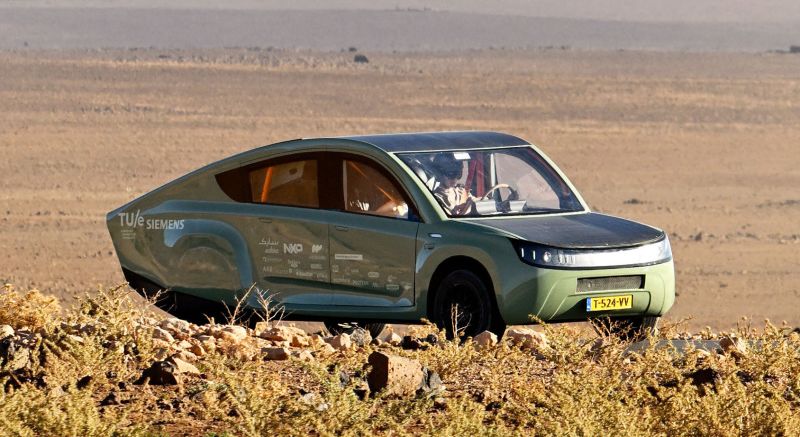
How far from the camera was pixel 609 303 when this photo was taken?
1071cm

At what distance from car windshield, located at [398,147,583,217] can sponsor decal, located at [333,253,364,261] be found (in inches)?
23.9

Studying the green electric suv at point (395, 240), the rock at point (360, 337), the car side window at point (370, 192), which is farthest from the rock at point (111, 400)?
the car side window at point (370, 192)

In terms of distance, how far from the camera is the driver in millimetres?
11242

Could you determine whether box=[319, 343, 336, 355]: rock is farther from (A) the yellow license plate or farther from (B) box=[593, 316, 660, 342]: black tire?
(B) box=[593, 316, 660, 342]: black tire

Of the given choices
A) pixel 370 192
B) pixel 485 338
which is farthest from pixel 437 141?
pixel 485 338

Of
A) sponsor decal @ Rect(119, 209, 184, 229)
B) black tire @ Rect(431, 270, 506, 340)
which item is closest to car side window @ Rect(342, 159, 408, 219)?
black tire @ Rect(431, 270, 506, 340)

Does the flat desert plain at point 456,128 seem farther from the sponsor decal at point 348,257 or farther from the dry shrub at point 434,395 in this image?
the dry shrub at point 434,395

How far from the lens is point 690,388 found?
8102mm

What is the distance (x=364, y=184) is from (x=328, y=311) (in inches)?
33.3

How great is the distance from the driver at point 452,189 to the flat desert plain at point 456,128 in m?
13.2

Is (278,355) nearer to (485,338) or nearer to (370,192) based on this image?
(485,338)

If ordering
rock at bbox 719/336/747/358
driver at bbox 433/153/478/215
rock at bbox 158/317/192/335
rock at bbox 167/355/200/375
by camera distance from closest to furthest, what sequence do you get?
rock at bbox 167/355/200/375 < rock at bbox 719/336/747/358 < rock at bbox 158/317/192/335 < driver at bbox 433/153/478/215

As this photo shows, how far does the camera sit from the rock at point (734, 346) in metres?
9.93

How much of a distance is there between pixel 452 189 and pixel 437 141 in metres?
0.45
